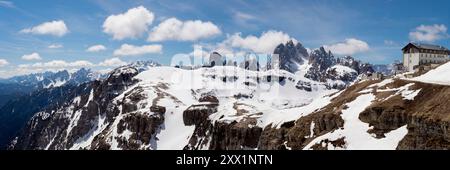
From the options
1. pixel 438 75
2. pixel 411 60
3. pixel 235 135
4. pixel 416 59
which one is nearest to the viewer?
pixel 438 75


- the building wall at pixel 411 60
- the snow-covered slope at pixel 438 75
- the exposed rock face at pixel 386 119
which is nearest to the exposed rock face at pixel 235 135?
the snow-covered slope at pixel 438 75

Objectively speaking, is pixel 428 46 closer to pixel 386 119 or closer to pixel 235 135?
pixel 235 135

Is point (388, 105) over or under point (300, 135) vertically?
over

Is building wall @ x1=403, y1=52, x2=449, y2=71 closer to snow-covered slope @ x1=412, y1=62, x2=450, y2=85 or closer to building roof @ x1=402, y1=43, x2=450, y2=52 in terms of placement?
building roof @ x1=402, y1=43, x2=450, y2=52

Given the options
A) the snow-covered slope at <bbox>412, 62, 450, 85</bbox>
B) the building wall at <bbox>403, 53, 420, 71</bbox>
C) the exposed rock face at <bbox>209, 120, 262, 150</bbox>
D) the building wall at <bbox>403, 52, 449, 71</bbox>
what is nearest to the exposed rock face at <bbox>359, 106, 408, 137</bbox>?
the snow-covered slope at <bbox>412, 62, 450, 85</bbox>

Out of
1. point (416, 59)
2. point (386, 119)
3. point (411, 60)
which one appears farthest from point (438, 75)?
point (411, 60)

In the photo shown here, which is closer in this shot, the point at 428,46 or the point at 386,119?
the point at 386,119

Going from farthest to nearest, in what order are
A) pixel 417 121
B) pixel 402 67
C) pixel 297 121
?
pixel 402 67 → pixel 297 121 → pixel 417 121

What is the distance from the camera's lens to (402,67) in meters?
183

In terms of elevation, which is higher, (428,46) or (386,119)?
(428,46)

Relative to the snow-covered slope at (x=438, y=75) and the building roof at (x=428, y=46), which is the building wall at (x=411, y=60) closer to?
the building roof at (x=428, y=46)

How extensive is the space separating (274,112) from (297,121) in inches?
1824
